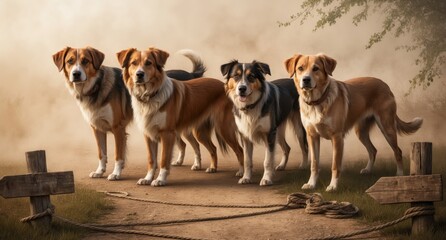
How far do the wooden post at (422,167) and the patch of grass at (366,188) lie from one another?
9 centimetres

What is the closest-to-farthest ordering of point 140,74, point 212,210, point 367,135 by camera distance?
point 212,210 < point 140,74 < point 367,135

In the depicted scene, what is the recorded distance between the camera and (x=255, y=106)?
25.9 ft

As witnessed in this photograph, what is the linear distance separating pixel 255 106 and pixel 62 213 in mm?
2945

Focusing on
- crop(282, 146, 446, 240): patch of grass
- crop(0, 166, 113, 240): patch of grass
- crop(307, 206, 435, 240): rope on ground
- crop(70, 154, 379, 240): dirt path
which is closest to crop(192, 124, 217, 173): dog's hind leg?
crop(70, 154, 379, 240): dirt path

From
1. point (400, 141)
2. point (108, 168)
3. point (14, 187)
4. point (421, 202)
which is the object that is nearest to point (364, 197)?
point (421, 202)

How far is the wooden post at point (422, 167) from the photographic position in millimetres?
5336

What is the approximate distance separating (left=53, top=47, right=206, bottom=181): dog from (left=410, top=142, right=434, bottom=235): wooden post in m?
4.55

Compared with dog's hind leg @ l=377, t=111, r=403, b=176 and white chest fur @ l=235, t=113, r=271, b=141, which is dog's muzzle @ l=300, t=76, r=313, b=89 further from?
dog's hind leg @ l=377, t=111, r=403, b=176

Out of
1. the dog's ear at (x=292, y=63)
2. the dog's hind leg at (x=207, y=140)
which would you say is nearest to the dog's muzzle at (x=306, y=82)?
the dog's ear at (x=292, y=63)

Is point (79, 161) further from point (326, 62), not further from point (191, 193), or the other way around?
point (326, 62)

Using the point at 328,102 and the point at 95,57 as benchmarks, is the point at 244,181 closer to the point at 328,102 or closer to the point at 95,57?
the point at 328,102

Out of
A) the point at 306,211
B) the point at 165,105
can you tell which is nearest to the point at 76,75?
the point at 165,105

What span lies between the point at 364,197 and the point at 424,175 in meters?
1.48

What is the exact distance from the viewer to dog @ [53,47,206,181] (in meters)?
8.08
